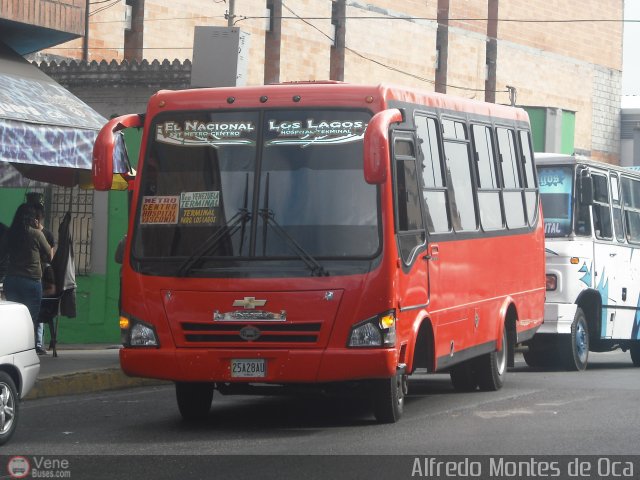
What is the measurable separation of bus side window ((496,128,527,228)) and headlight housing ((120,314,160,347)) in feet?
16.4

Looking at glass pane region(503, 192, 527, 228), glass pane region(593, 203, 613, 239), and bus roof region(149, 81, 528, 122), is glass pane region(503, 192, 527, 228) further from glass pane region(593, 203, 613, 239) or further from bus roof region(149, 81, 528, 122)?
bus roof region(149, 81, 528, 122)

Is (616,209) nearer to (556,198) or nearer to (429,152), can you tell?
(556,198)

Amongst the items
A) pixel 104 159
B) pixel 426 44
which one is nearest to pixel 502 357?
pixel 104 159

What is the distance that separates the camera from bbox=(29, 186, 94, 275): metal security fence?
2056cm

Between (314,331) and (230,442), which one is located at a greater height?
(314,331)

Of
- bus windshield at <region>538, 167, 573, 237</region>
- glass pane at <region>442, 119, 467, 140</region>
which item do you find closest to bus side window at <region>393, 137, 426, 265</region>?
glass pane at <region>442, 119, 467, 140</region>

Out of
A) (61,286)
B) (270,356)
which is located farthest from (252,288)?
(61,286)

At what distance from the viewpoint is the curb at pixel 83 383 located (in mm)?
13750

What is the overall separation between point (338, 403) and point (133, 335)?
2.87m

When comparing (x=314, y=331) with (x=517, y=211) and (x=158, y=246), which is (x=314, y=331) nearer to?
(x=158, y=246)

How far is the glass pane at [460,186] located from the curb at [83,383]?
4.25 meters

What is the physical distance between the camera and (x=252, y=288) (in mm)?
10906

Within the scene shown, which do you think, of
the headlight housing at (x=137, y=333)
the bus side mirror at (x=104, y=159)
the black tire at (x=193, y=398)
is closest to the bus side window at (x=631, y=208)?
the black tire at (x=193, y=398)

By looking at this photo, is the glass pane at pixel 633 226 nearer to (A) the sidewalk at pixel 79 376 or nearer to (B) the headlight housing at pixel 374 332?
(A) the sidewalk at pixel 79 376
